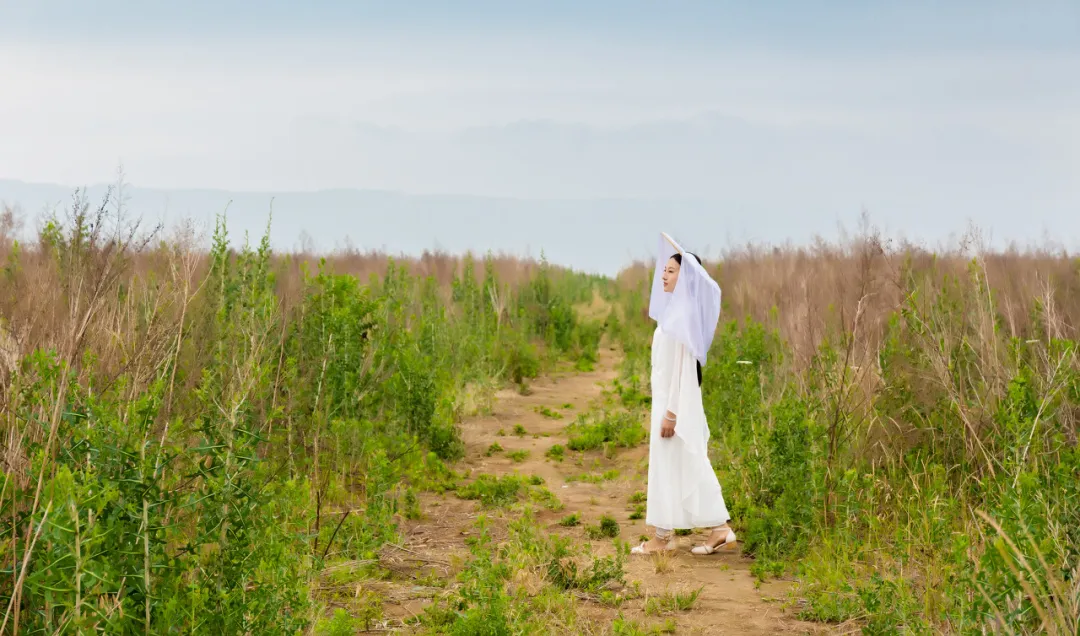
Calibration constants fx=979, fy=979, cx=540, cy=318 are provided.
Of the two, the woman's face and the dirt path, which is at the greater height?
the woman's face

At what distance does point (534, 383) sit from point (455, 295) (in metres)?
2.07

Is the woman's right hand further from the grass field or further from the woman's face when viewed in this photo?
the woman's face

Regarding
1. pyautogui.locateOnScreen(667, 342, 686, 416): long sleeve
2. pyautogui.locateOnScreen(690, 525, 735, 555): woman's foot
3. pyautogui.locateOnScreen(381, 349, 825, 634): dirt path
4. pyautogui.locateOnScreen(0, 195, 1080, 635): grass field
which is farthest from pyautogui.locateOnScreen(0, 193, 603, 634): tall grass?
pyautogui.locateOnScreen(690, 525, 735, 555): woman's foot

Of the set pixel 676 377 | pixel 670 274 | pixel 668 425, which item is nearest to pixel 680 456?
pixel 668 425

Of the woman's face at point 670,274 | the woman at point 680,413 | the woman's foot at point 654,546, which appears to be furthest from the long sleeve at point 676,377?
the woman's foot at point 654,546

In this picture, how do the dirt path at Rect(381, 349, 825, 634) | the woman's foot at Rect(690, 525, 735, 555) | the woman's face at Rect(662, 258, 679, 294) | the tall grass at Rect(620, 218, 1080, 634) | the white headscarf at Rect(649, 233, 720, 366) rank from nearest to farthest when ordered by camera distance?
the tall grass at Rect(620, 218, 1080, 634)
the dirt path at Rect(381, 349, 825, 634)
the white headscarf at Rect(649, 233, 720, 366)
the woman's face at Rect(662, 258, 679, 294)
the woman's foot at Rect(690, 525, 735, 555)

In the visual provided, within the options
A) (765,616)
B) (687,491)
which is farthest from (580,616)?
(687,491)

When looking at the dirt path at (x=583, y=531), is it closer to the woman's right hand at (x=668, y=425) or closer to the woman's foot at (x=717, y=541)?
the woman's foot at (x=717, y=541)

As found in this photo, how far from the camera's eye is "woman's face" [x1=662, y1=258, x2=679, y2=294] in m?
5.95

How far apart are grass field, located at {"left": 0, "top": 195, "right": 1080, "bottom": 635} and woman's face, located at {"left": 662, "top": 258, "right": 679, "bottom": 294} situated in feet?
3.16

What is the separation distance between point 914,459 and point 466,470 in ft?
11.9

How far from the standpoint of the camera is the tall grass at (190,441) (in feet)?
10.1

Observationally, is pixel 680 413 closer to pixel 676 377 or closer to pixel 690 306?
pixel 676 377

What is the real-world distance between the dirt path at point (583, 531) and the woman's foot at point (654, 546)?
0.07 m
